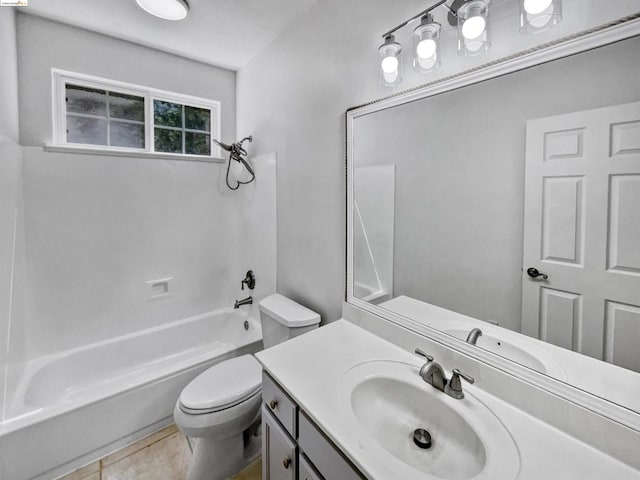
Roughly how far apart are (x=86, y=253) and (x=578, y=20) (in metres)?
2.80

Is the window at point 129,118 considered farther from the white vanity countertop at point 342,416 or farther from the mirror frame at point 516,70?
the white vanity countertop at point 342,416

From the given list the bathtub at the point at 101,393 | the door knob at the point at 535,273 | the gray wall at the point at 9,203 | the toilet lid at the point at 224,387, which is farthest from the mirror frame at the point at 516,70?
the gray wall at the point at 9,203

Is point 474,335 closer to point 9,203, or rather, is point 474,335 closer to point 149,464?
point 149,464

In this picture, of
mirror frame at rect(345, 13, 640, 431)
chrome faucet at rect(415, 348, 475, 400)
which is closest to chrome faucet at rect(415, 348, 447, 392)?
chrome faucet at rect(415, 348, 475, 400)

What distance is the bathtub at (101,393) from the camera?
4.74ft

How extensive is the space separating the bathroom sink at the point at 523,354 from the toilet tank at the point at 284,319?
2.82 feet

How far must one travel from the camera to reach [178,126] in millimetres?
2504

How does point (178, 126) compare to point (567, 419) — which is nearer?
point (567, 419)

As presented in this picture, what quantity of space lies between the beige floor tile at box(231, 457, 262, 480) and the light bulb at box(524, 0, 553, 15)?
2.29 metres

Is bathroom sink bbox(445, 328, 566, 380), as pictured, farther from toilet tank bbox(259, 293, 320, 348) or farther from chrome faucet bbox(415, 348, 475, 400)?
toilet tank bbox(259, 293, 320, 348)

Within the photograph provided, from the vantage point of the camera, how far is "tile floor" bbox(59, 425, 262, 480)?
61.2 inches

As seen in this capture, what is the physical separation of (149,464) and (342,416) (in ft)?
4.90

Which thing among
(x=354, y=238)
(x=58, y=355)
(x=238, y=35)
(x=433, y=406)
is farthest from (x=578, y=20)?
(x=58, y=355)

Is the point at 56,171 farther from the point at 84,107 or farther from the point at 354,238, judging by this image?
the point at 354,238
